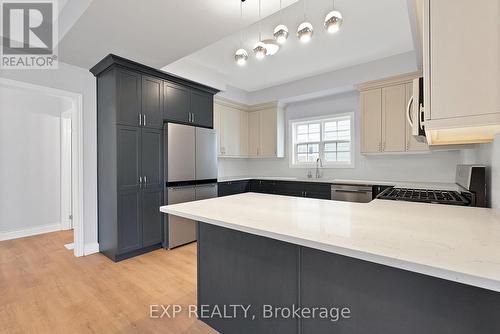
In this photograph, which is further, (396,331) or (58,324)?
(58,324)

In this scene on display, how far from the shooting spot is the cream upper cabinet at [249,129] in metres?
4.68

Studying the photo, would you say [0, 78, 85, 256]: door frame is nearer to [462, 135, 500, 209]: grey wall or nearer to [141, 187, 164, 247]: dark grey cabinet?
[141, 187, 164, 247]: dark grey cabinet

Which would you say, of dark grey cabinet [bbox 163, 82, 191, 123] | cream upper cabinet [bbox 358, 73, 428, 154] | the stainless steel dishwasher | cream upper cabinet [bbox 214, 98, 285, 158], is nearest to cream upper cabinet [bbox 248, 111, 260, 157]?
A: cream upper cabinet [bbox 214, 98, 285, 158]

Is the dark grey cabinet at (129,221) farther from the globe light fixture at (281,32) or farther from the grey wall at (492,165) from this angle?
the grey wall at (492,165)

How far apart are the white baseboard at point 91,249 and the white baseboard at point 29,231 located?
1709mm

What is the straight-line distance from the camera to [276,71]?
4.11 meters

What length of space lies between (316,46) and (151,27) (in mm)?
2105

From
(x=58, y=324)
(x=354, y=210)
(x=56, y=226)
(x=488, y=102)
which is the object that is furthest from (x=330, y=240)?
(x=56, y=226)

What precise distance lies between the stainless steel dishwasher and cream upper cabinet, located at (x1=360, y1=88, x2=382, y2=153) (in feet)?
2.10

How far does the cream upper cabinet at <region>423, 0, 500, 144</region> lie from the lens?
35.8 inches

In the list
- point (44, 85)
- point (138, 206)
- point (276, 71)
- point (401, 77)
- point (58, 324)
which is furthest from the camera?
point (276, 71)

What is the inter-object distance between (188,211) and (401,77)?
363 centimetres

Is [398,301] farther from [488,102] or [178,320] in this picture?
[178,320]

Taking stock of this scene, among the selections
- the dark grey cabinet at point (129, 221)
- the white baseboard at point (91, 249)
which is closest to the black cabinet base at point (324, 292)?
the dark grey cabinet at point (129, 221)
